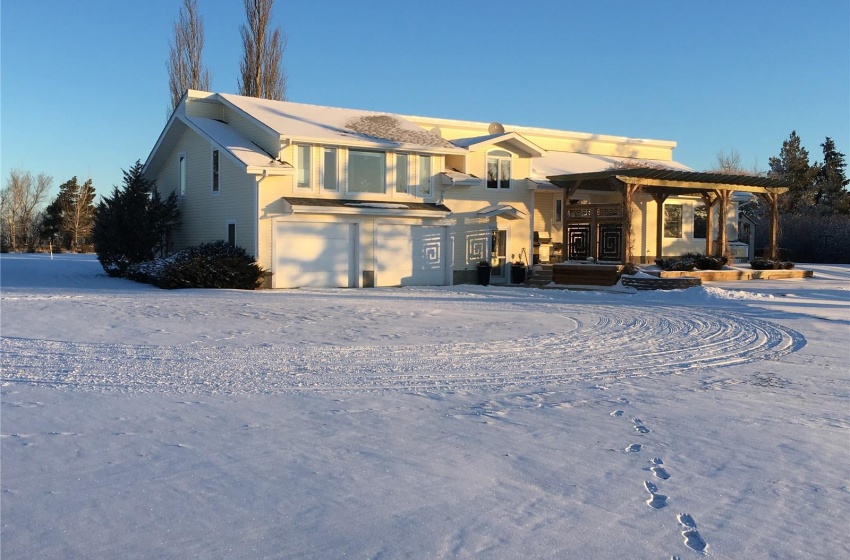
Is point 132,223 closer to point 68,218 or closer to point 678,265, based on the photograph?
point 678,265

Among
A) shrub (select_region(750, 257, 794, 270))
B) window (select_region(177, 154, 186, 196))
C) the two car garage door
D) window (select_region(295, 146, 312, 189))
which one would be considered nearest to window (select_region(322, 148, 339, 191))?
window (select_region(295, 146, 312, 189))

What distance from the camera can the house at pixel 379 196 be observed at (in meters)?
23.3

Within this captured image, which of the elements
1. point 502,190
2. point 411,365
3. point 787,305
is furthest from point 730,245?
point 411,365

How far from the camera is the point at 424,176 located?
25953 millimetres

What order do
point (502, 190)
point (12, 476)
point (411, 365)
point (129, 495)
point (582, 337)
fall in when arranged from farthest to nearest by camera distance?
point (502, 190) → point (582, 337) → point (411, 365) → point (12, 476) → point (129, 495)

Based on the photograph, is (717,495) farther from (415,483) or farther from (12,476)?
(12,476)

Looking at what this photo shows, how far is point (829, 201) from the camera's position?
2229 inches

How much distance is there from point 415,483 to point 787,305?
53.0 feet

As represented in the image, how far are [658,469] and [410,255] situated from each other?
2010 centimetres

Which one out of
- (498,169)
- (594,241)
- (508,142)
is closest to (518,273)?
(594,241)

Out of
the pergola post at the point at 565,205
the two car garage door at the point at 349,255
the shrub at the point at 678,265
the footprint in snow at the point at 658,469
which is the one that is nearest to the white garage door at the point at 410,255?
the two car garage door at the point at 349,255

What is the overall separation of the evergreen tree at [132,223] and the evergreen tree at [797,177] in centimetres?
4599

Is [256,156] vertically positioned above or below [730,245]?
above

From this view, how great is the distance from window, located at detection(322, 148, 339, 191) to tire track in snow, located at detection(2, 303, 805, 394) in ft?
41.7
